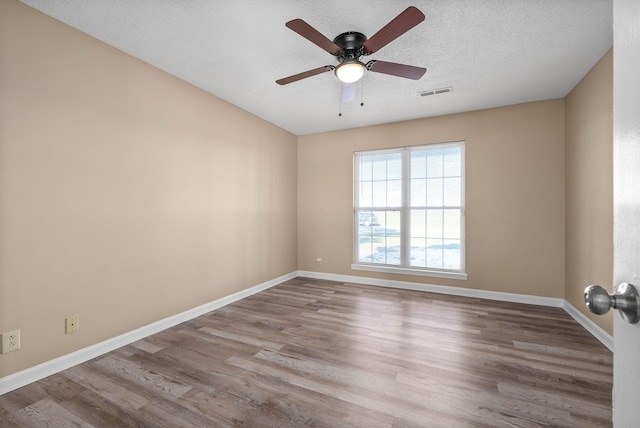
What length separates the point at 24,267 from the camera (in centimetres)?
203

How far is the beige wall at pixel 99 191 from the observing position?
201cm

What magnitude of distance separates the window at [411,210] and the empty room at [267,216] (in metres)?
0.04

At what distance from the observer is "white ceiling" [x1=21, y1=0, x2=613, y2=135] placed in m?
2.10

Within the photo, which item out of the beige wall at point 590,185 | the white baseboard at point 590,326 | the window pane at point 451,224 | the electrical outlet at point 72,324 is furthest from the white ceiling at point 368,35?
the white baseboard at point 590,326

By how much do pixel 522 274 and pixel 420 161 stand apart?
2113 millimetres

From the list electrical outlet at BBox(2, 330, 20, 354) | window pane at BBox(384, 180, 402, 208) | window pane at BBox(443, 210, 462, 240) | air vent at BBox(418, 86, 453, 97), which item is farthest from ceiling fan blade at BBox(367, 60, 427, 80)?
electrical outlet at BBox(2, 330, 20, 354)

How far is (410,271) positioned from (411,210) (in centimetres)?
97

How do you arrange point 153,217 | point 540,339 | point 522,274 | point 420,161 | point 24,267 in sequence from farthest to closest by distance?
point 420,161
point 522,274
point 153,217
point 540,339
point 24,267

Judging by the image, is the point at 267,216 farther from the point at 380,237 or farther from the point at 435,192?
the point at 435,192

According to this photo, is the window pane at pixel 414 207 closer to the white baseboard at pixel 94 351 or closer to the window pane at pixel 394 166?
the window pane at pixel 394 166

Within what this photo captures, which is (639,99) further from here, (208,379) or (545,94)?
(545,94)

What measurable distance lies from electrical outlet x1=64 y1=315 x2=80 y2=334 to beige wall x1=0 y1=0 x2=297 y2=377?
0.04 meters

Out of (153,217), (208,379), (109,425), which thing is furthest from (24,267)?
(208,379)

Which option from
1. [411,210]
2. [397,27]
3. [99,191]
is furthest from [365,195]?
[99,191]
